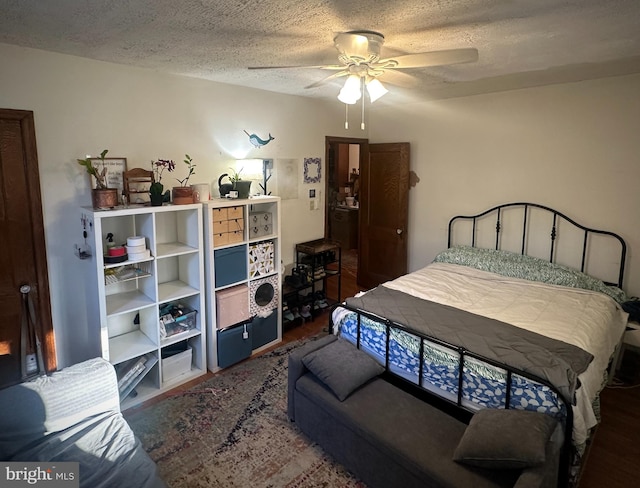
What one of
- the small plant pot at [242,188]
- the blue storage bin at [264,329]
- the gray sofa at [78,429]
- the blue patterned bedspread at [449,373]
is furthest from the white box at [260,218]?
the gray sofa at [78,429]

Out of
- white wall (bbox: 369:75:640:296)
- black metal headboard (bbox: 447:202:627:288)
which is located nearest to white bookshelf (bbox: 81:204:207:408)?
white wall (bbox: 369:75:640:296)

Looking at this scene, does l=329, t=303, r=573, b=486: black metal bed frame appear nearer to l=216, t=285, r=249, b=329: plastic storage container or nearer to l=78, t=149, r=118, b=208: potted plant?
l=216, t=285, r=249, b=329: plastic storage container

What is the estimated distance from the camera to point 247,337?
351 centimetres

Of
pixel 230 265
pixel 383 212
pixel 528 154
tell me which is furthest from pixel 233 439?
pixel 528 154

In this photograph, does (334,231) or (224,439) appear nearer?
(224,439)

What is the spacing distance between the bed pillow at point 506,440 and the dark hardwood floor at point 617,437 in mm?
791

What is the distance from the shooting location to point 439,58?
206 cm

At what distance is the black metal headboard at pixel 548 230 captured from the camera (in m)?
3.47

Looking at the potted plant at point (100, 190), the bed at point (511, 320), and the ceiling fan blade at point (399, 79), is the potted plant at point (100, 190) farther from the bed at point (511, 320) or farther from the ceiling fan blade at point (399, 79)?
the ceiling fan blade at point (399, 79)

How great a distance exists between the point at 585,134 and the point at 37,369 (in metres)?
4.89

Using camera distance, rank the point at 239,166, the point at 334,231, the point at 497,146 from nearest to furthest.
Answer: the point at 239,166 < the point at 497,146 < the point at 334,231

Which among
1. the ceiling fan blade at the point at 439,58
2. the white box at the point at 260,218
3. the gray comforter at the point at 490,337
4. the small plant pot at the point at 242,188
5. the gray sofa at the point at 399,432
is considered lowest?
the gray sofa at the point at 399,432

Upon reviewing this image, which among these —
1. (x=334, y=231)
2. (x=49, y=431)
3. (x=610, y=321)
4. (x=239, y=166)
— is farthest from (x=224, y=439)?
(x=334, y=231)

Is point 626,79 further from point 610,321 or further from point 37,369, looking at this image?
point 37,369
